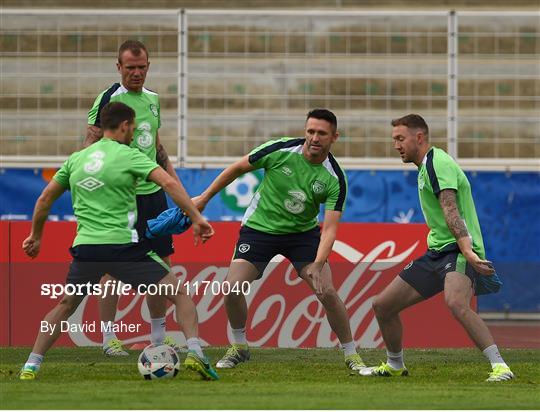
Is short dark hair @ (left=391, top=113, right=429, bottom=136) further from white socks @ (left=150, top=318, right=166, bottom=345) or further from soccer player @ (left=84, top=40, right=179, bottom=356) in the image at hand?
white socks @ (left=150, top=318, right=166, bottom=345)

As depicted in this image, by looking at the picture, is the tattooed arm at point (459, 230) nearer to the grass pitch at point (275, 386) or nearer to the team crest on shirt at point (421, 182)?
the team crest on shirt at point (421, 182)

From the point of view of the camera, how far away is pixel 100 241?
9.92 metres

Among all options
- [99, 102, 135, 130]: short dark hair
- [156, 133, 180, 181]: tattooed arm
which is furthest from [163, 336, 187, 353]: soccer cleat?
[99, 102, 135, 130]: short dark hair

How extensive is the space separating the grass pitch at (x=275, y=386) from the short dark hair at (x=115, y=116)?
1728 millimetres

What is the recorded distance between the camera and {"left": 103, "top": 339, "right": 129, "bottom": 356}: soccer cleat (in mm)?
12094

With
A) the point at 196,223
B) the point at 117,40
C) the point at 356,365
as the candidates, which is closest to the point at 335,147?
the point at 117,40

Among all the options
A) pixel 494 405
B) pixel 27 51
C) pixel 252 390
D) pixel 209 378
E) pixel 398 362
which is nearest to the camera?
pixel 494 405

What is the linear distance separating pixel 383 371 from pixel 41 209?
274 cm

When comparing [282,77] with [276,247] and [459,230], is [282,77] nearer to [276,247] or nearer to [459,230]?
[276,247]

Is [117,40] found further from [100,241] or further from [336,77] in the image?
[100,241]

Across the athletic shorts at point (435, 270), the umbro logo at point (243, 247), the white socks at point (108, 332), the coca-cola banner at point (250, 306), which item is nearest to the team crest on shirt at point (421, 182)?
the athletic shorts at point (435, 270)

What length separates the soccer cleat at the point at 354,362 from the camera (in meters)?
11.0

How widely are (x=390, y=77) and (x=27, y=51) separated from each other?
13.7 feet

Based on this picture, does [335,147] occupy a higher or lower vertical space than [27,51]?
lower
